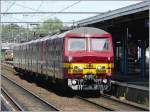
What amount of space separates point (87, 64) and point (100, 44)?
4.33 ft

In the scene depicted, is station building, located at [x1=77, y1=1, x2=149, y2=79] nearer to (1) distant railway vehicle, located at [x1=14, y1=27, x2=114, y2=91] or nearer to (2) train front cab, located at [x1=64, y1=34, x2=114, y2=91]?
(1) distant railway vehicle, located at [x1=14, y1=27, x2=114, y2=91]

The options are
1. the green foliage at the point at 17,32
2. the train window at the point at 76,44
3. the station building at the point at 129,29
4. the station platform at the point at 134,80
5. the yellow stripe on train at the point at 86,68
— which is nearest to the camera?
the yellow stripe on train at the point at 86,68

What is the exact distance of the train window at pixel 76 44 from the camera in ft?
65.9

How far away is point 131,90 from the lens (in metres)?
18.8

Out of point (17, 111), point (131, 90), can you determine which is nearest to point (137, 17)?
point (131, 90)

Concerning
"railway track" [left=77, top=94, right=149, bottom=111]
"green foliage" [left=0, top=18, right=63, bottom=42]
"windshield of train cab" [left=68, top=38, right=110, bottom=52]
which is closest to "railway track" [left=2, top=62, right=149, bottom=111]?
"railway track" [left=77, top=94, right=149, bottom=111]

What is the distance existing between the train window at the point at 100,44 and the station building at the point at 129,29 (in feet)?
8.22

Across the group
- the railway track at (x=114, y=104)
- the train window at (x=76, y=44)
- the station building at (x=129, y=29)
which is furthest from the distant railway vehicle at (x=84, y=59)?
the station building at (x=129, y=29)

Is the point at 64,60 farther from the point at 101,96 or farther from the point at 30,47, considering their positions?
the point at 30,47

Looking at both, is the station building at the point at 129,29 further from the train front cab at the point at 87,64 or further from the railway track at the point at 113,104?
the railway track at the point at 113,104

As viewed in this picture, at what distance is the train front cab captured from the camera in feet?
64.0

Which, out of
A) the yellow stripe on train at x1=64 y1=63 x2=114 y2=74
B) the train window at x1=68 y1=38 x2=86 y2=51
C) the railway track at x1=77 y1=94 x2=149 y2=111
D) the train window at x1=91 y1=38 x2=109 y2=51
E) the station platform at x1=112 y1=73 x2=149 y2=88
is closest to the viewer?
the railway track at x1=77 y1=94 x2=149 y2=111

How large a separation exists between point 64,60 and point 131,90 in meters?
2.96

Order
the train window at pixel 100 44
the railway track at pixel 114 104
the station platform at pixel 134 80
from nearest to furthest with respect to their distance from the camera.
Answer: the railway track at pixel 114 104 → the train window at pixel 100 44 → the station platform at pixel 134 80
